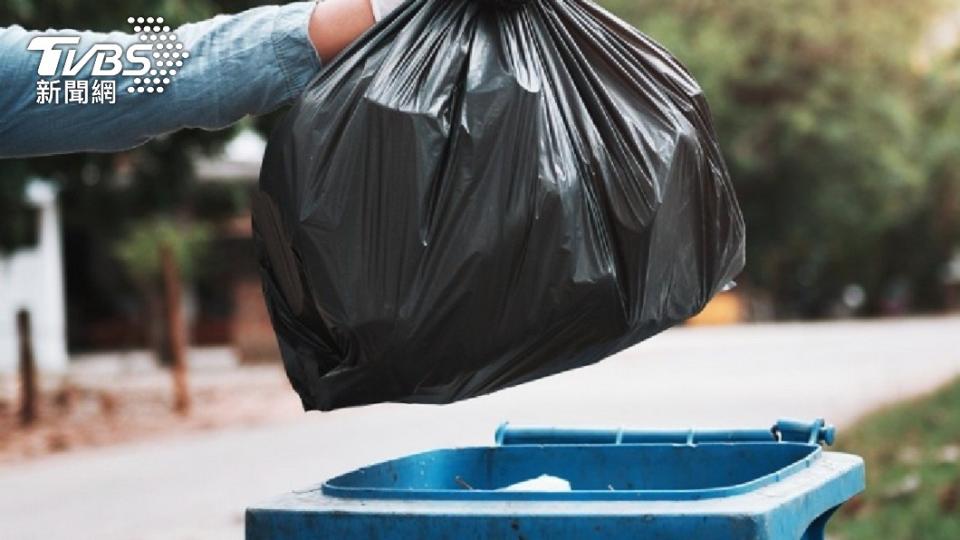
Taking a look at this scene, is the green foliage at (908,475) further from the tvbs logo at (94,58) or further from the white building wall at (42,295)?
the white building wall at (42,295)

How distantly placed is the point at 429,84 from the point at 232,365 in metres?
23.5

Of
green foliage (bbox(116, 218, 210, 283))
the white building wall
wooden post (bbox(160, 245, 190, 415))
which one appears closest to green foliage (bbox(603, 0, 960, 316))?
the white building wall

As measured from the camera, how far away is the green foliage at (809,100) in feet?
127

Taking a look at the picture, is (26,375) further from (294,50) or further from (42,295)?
(294,50)

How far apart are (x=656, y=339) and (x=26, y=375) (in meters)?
15.3

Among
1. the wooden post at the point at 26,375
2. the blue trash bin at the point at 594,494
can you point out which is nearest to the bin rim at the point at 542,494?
the blue trash bin at the point at 594,494

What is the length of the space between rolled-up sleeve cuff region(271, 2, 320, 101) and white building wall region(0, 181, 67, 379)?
82.3 ft

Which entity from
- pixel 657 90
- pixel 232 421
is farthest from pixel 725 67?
pixel 657 90

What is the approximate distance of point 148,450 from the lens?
1380cm

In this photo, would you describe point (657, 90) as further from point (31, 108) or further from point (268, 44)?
point (31, 108)

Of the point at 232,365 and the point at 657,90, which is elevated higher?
the point at 657,90

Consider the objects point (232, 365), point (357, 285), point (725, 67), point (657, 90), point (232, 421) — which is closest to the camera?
point (357, 285)

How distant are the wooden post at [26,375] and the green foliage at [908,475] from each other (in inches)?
325

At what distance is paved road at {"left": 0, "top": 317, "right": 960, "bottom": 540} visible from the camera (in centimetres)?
1003
